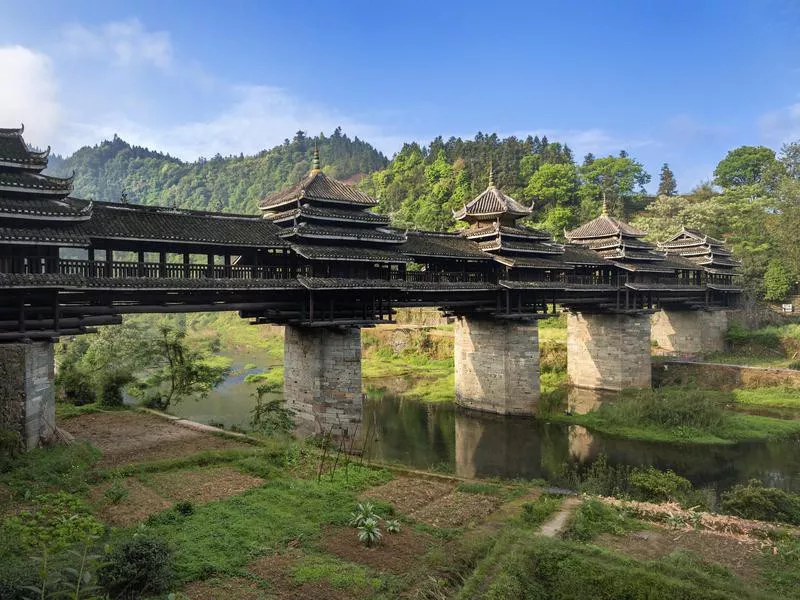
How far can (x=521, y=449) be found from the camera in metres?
26.6

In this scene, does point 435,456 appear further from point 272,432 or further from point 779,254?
point 779,254

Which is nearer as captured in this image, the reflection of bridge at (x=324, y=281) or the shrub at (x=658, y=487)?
the reflection of bridge at (x=324, y=281)

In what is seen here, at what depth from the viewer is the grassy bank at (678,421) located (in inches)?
1065

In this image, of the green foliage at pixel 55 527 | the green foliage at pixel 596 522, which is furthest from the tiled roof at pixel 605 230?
the green foliage at pixel 55 527

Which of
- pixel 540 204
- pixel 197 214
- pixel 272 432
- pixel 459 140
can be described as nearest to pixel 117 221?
pixel 197 214

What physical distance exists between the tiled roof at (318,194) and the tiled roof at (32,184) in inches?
327

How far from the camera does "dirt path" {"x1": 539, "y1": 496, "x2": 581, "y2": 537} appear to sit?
12.9 m

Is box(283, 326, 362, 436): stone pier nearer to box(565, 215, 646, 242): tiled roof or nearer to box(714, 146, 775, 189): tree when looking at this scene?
box(565, 215, 646, 242): tiled roof

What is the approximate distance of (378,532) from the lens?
12.1m

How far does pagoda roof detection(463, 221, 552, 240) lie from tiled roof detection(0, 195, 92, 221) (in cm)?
1954

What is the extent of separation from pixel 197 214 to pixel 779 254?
53936 millimetres

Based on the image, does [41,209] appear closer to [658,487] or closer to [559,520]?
[559,520]

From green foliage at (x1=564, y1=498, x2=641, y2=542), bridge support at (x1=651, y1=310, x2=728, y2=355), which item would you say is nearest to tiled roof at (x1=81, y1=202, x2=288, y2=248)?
green foliage at (x1=564, y1=498, x2=641, y2=542)

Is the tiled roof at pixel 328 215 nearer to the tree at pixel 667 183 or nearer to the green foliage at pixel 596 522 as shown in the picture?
the green foliage at pixel 596 522
